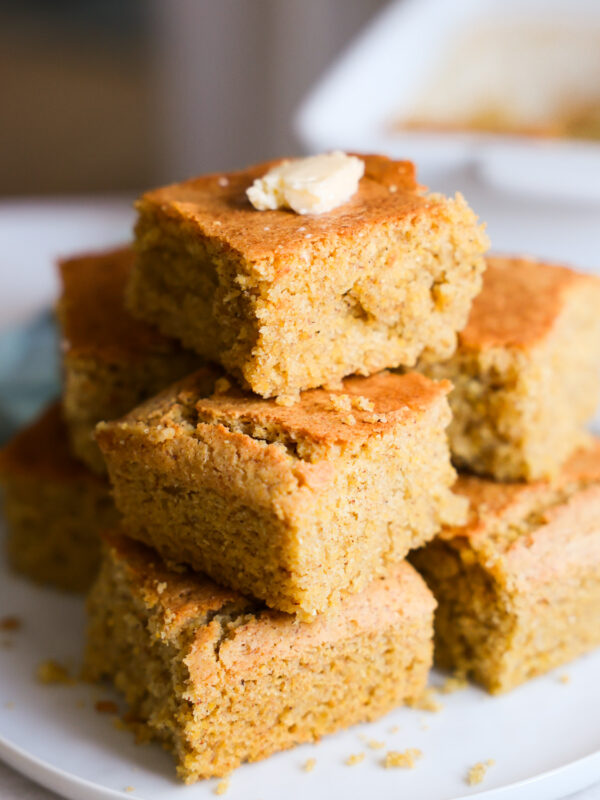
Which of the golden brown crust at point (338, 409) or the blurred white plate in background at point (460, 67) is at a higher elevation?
the blurred white plate in background at point (460, 67)

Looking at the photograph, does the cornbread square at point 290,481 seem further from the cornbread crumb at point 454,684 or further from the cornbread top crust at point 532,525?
the cornbread crumb at point 454,684

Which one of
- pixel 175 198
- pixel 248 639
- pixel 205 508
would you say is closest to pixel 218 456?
pixel 205 508

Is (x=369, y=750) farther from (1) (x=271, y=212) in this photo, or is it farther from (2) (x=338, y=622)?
(1) (x=271, y=212)

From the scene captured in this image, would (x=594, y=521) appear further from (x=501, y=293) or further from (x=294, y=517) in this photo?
(x=294, y=517)

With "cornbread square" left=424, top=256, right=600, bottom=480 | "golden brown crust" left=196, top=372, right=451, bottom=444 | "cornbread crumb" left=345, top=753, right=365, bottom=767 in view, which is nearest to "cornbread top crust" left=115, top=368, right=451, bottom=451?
"golden brown crust" left=196, top=372, right=451, bottom=444

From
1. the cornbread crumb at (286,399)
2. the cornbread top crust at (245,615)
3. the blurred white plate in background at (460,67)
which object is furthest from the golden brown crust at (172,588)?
the blurred white plate in background at (460,67)

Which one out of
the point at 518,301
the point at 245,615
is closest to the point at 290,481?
the point at 245,615
